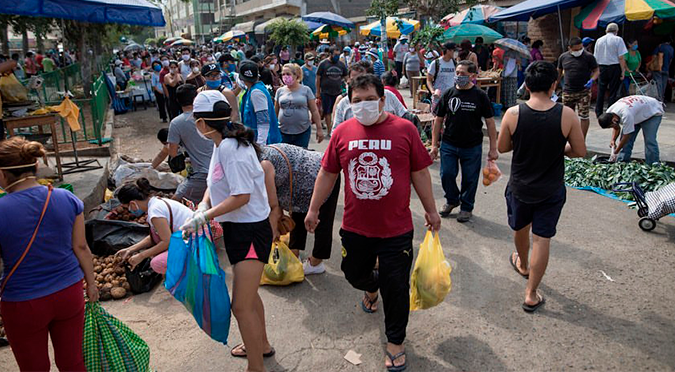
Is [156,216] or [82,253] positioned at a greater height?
[82,253]

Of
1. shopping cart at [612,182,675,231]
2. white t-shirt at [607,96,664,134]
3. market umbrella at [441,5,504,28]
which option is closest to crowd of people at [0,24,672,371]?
shopping cart at [612,182,675,231]

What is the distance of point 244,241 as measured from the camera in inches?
120

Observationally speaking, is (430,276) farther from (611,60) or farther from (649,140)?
(611,60)

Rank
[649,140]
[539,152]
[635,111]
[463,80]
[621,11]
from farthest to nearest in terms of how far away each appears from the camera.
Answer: [621,11] → [649,140] → [635,111] → [463,80] → [539,152]

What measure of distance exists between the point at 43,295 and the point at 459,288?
3.19 m

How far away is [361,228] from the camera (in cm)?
325

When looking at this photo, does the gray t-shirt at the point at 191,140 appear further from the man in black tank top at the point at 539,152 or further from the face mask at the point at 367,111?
the man in black tank top at the point at 539,152

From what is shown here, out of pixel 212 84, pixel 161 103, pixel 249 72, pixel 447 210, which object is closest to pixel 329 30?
pixel 161 103

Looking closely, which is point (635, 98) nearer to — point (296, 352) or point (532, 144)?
point (532, 144)

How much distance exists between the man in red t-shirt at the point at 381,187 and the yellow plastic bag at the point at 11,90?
5778 millimetres

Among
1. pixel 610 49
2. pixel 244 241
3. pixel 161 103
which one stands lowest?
pixel 244 241

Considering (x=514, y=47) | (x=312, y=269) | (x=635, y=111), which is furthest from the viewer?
(x=514, y=47)

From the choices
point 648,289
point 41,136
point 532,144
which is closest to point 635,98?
point 648,289

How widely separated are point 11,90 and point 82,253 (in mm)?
5490
